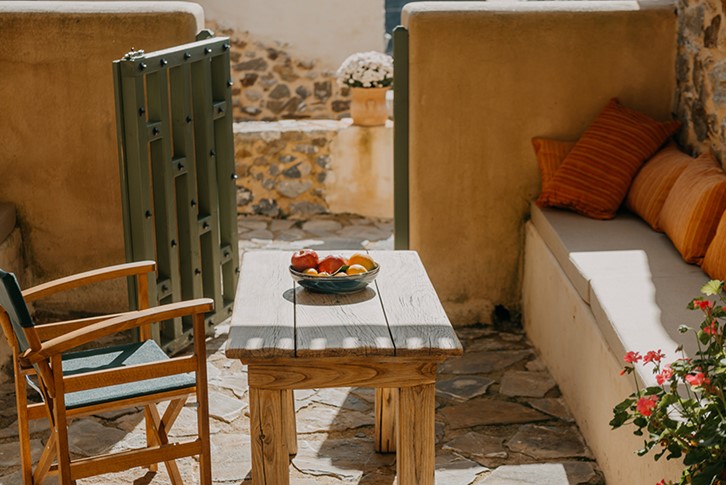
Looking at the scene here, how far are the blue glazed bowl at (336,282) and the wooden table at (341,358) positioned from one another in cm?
7

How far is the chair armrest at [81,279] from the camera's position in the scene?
346cm

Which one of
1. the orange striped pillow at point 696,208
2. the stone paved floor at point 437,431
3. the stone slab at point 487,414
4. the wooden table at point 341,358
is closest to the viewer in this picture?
the wooden table at point 341,358

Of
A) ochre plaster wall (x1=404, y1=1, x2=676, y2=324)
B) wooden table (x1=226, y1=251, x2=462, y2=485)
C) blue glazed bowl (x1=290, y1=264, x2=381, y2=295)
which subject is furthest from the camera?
ochre plaster wall (x1=404, y1=1, x2=676, y2=324)

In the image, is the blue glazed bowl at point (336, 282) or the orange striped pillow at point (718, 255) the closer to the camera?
the blue glazed bowl at point (336, 282)

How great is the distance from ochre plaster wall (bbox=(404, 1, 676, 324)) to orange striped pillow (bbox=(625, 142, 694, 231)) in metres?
0.49

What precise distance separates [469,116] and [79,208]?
6.84 feet

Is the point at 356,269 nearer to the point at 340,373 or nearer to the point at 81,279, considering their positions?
the point at 340,373

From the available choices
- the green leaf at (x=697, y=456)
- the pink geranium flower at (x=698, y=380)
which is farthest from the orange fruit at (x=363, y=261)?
the green leaf at (x=697, y=456)

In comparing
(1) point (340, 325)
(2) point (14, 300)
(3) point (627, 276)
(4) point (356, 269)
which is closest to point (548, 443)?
(3) point (627, 276)

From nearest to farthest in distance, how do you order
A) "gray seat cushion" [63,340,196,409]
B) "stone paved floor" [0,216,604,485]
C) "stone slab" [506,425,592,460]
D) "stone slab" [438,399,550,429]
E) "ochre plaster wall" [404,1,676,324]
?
1. "gray seat cushion" [63,340,196,409]
2. "stone paved floor" [0,216,604,485]
3. "stone slab" [506,425,592,460]
4. "stone slab" [438,399,550,429]
5. "ochre plaster wall" [404,1,676,324]

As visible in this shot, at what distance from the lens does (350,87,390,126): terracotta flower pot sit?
25.0ft

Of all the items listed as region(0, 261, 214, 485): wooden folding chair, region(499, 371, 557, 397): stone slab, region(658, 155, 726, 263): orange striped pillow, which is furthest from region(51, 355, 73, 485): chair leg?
region(658, 155, 726, 263): orange striped pillow

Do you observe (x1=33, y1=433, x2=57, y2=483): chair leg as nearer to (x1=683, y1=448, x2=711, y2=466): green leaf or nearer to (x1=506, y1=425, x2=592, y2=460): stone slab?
(x1=506, y1=425, x2=592, y2=460): stone slab

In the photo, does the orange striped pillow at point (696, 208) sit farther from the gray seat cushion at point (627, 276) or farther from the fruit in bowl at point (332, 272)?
the fruit in bowl at point (332, 272)
